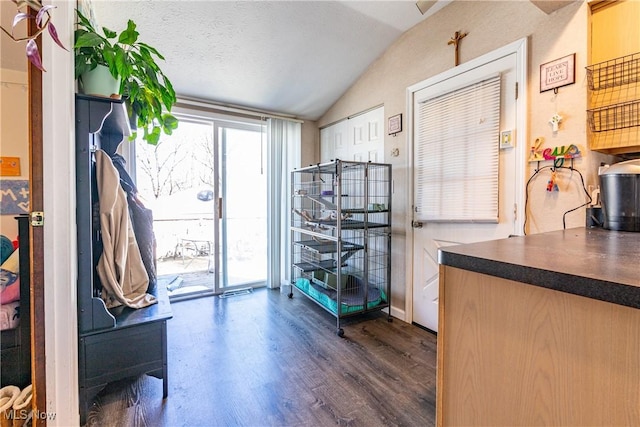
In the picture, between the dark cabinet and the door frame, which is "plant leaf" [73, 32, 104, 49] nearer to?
the dark cabinet

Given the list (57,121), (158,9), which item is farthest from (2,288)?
(158,9)

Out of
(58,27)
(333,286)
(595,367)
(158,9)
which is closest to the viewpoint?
(595,367)

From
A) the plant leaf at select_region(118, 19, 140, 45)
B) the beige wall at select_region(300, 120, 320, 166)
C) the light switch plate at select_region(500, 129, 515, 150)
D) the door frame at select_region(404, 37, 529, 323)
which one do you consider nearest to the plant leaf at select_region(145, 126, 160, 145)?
the plant leaf at select_region(118, 19, 140, 45)

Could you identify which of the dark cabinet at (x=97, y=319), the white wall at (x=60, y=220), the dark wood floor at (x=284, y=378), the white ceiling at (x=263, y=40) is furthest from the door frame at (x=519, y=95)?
the white wall at (x=60, y=220)

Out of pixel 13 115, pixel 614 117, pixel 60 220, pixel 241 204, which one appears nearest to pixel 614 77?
pixel 614 117

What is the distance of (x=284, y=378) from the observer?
183 centimetres

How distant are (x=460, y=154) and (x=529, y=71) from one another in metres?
0.64

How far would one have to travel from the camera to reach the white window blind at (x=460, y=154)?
6.64ft

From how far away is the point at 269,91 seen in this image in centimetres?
312

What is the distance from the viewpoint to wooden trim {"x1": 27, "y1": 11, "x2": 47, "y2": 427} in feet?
3.84

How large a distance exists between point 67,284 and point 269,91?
254 cm

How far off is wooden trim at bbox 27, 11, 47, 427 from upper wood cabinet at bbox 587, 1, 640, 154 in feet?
8.56

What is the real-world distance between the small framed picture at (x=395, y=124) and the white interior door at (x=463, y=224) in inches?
5.8

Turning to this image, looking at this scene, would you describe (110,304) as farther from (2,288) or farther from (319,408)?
(319,408)
